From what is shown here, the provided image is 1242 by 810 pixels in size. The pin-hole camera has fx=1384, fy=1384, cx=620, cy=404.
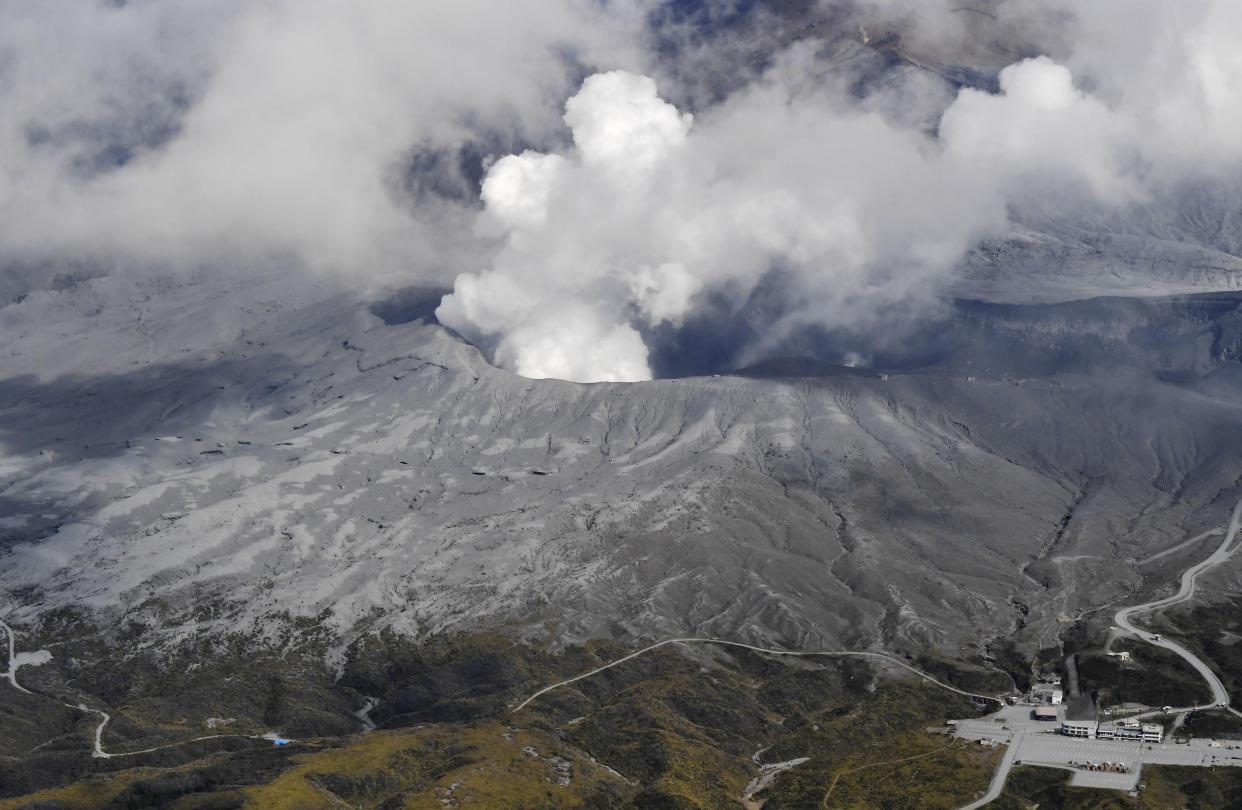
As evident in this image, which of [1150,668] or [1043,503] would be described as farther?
[1043,503]

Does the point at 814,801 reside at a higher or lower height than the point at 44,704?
higher

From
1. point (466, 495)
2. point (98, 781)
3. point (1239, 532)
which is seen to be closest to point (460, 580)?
point (466, 495)

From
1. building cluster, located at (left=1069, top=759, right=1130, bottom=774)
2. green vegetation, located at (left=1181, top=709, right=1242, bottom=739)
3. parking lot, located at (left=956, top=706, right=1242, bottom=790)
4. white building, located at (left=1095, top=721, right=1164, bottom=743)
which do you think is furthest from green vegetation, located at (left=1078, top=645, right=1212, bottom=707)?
building cluster, located at (left=1069, top=759, right=1130, bottom=774)

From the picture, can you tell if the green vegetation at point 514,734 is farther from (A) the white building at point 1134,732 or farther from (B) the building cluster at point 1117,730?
(A) the white building at point 1134,732

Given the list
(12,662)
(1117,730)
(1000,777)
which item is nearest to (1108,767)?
(1000,777)

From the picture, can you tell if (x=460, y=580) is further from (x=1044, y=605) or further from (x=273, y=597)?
(x=1044, y=605)

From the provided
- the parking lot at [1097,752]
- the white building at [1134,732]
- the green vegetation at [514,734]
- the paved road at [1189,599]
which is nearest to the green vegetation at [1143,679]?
the paved road at [1189,599]

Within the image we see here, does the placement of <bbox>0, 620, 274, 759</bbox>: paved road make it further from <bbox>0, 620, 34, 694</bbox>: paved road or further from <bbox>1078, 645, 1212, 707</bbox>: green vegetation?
<bbox>1078, 645, 1212, 707</bbox>: green vegetation

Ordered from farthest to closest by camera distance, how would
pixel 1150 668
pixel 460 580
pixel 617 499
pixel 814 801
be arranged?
pixel 617 499 < pixel 460 580 < pixel 1150 668 < pixel 814 801
